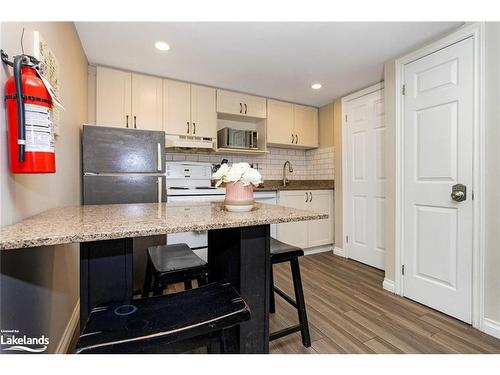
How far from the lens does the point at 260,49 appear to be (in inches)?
84.4

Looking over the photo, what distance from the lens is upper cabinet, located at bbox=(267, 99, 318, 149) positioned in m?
3.39

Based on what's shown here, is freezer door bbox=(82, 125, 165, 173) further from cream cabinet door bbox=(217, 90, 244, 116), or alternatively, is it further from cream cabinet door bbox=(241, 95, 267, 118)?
cream cabinet door bbox=(241, 95, 267, 118)

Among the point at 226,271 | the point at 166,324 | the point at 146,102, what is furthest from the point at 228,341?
the point at 146,102

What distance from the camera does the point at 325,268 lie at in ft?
9.39

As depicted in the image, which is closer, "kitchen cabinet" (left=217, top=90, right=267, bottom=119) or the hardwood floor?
the hardwood floor

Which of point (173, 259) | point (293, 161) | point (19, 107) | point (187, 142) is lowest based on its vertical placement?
point (173, 259)

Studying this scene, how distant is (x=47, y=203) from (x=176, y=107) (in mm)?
1811

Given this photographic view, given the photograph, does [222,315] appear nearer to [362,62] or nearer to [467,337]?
[467,337]

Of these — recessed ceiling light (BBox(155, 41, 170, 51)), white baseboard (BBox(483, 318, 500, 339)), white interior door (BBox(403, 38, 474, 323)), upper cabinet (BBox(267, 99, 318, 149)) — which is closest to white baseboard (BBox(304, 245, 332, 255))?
white interior door (BBox(403, 38, 474, 323))

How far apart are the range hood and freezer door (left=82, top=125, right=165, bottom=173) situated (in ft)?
1.27

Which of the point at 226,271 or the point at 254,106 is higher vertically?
the point at 254,106

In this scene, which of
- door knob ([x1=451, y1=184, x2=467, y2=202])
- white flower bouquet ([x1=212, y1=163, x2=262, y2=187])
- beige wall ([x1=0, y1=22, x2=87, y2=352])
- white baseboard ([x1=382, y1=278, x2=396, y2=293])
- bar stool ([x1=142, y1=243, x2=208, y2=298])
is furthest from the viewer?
white baseboard ([x1=382, y1=278, x2=396, y2=293])

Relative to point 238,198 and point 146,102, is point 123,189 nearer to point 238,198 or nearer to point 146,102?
point 146,102
